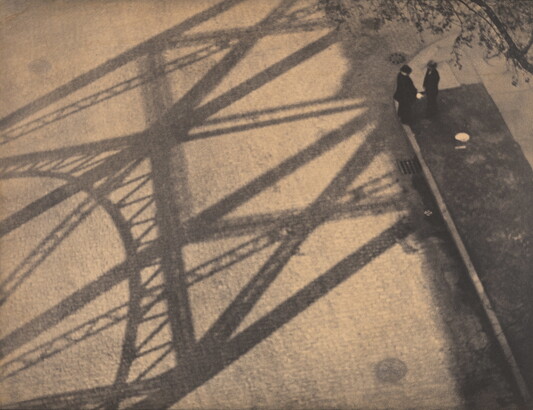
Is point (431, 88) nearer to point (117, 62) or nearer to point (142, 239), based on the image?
point (142, 239)

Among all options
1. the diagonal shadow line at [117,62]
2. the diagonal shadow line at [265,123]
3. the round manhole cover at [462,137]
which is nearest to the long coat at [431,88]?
the round manhole cover at [462,137]

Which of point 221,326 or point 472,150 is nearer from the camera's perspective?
point 221,326


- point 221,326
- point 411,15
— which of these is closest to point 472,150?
point 411,15

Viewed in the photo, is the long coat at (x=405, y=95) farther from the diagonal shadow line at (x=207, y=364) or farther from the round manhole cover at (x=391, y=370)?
the round manhole cover at (x=391, y=370)

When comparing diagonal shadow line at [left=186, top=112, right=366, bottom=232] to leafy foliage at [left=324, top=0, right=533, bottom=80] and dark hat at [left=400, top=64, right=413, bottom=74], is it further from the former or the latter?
leafy foliage at [left=324, top=0, right=533, bottom=80]

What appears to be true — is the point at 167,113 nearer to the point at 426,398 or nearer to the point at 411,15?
the point at 411,15

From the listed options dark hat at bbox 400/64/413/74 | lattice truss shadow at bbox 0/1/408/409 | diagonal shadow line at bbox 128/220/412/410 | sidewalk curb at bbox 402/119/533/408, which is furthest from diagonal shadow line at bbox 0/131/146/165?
sidewalk curb at bbox 402/119/533/408

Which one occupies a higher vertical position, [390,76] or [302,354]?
[390,76]
